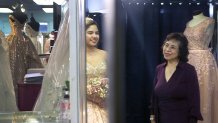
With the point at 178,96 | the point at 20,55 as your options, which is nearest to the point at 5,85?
the point at 20,55

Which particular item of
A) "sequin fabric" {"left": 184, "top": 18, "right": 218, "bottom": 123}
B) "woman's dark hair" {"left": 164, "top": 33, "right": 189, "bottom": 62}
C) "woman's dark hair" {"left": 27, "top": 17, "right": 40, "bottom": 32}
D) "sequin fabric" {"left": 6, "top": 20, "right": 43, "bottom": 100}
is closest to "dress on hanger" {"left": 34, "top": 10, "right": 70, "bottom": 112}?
"sequin fabric" {"left": 6, "top": 20, "right": 43, "bottom": 100}

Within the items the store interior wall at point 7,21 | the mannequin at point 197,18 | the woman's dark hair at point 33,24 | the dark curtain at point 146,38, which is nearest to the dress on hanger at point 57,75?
the store interior wall at point 7,21

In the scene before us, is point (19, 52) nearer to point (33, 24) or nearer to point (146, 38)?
point (33, 24)

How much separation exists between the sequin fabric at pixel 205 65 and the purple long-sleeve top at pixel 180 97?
1.50ft

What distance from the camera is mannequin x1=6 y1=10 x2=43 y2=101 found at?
6.66 ft

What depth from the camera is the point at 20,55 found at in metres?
2.09

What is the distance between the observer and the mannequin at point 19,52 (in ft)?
6.66

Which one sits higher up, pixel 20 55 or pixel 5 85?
pixel 20 55

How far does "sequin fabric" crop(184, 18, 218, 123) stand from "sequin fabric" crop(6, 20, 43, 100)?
1.13m

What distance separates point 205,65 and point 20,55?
129 centimetres

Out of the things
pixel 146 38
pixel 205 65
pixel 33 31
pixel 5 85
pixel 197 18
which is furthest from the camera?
pixel 146 38

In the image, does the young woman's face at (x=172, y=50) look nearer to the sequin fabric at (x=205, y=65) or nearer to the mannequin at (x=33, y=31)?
the sequin fabric at (x=205, y=65)

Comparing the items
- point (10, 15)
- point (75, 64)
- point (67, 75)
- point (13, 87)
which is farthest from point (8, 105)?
point (10, 15)

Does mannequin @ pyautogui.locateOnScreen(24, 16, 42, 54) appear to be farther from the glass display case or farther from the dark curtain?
the dark curtain
